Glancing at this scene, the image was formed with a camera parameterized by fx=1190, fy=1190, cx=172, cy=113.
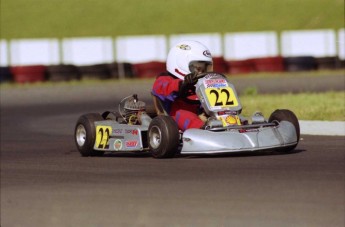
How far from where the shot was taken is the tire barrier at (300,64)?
122ft

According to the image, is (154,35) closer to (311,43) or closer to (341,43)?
(311,43)

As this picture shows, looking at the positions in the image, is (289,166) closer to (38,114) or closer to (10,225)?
(10,225)

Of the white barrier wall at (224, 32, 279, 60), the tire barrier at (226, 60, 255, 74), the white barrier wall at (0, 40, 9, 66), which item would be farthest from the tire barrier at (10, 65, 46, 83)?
the white barrier wall at (224, 32, 279, 60)

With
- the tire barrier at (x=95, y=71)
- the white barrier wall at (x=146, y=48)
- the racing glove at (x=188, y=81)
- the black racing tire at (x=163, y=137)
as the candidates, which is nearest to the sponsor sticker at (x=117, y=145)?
the black racing tire at (x=163, y=137)

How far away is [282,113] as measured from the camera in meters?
12.6

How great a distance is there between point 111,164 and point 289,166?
6.98 ft

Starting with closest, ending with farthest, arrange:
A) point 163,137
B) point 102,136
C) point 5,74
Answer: point 163,137 < point 102,136 < point 5,74

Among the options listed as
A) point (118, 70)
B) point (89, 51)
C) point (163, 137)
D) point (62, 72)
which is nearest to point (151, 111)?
point (163, 137)

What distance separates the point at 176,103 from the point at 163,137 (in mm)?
937

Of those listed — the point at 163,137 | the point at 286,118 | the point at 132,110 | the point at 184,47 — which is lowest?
the point at 163,137

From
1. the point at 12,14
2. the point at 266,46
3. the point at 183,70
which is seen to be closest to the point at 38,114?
the point at 183,70

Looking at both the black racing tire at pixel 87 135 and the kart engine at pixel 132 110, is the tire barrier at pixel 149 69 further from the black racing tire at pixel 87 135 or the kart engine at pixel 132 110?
the kart engine at pixel 132 110

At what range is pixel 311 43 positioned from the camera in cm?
3941

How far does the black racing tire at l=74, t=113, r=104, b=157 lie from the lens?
1330 cm
